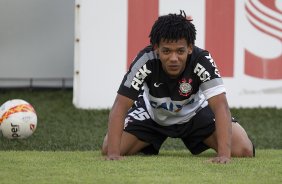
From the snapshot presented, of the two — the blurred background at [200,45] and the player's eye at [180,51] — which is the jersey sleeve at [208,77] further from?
the blurred background at [200,45]

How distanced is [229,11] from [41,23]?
2.70 metres

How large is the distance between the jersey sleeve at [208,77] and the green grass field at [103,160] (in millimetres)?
536

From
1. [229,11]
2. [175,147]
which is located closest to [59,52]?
[229,11]

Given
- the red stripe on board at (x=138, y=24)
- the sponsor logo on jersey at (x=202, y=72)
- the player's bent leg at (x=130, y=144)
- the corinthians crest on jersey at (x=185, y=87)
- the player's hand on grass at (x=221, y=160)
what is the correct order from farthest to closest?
the red stripe on board at (x=138, y=24)
the player's bent leg at (x=130, y=144)
the corinthians crest on jersey at (x=185, y=87)
the sponsor logo on jersey at (x=202, y=72)
the player's hand on grass at (x=221, y=160)

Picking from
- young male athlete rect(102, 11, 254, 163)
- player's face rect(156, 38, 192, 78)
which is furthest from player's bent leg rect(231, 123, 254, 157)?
player's face rect(156, 38, 192, 78)

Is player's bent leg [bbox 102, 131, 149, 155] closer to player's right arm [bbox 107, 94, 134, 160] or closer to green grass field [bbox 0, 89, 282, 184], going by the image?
green grass field [bbox 0, 89, 282, 184]

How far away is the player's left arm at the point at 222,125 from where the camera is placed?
662 centimetres

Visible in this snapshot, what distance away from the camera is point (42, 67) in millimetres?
11711

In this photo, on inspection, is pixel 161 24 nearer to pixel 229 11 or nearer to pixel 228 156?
pixel 228 156

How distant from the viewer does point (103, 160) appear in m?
6.62

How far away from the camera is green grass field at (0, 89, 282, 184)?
226 inches

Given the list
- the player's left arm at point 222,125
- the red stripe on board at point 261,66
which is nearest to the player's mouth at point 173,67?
the player's left arm at point 222,125

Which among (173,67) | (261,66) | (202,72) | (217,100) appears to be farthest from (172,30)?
(261,66)

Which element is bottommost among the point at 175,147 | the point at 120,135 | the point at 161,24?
the point at 175,147
